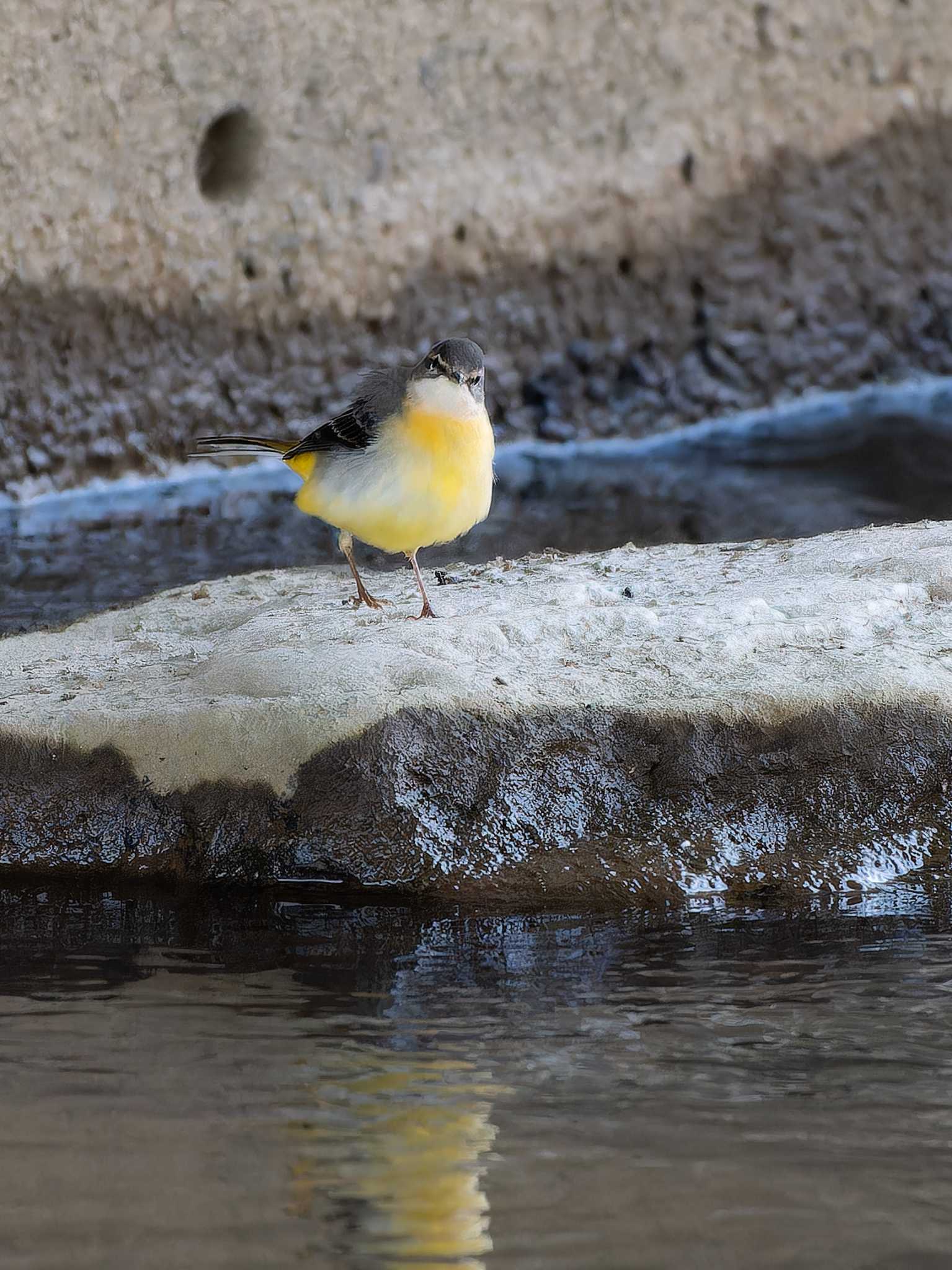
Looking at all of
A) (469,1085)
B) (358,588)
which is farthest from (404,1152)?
(358,588)

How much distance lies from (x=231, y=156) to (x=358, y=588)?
16.7ft

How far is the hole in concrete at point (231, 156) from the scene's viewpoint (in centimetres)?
889

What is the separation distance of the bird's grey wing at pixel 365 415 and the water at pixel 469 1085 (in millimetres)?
1399

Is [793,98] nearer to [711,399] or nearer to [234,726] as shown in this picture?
[711,399]

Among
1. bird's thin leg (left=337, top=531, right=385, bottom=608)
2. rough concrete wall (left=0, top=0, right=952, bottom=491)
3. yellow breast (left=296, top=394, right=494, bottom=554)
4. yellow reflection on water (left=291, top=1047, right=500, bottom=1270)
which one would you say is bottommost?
yellow reflection on water (left=291, top=1047, right=500, bottom=1270)

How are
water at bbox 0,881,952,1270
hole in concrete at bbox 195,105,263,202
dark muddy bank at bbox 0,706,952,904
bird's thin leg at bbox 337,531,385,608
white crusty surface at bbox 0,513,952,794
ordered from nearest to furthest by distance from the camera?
1. water at bbox 0,881,952,1270
2. dark muddy bank at bbox 0,706,952,904
3. white crusty surface at bbox 0,513,952,794
4. bird's thin leg at bbox 337,531,385,608
5. hole in concrete at bbox 195,105,263,202

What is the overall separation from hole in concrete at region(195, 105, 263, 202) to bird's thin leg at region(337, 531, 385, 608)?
4.76 m

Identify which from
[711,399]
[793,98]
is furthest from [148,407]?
[793,98]

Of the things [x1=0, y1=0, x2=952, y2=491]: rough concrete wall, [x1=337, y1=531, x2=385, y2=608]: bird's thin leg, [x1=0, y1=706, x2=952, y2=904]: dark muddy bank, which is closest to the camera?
[x1=0, y1=706, x2=952, y2=904]: dark muddy bank

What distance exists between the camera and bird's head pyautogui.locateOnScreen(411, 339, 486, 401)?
421 cm

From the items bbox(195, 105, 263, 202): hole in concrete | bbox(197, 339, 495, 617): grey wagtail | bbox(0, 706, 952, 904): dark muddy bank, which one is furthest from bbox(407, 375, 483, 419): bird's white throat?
bbox(195, 105, 263, 202): hole in concrete

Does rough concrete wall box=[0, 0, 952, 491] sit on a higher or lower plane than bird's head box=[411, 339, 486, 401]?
higher

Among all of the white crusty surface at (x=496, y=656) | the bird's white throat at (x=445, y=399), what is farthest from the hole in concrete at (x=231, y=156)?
the bird's white throat at (x=445, y=399)

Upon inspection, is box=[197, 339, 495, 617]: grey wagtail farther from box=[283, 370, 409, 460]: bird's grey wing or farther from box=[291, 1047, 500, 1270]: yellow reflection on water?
box=[291, 1047, 500, 1270]: yellow reflection on water
